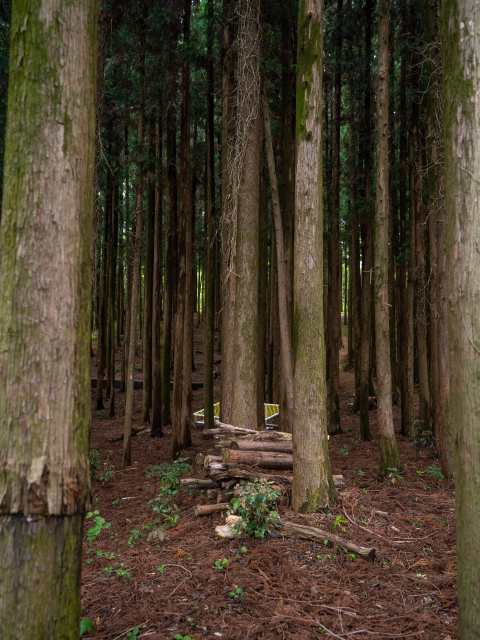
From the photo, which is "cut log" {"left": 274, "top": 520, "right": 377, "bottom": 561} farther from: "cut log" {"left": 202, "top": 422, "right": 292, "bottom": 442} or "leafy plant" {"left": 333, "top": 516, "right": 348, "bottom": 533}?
"cut log" {"left": 202, "top": 422, "right": 292, "bottom": 442}

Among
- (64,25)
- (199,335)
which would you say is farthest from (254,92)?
(199,335)

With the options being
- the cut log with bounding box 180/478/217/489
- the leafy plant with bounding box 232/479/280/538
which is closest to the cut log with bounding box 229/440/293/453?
the cut log with bounding box 180/478/217/489

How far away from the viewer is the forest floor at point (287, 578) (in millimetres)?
3359

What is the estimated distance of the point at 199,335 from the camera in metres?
32.8

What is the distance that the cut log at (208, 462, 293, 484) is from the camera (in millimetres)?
6133

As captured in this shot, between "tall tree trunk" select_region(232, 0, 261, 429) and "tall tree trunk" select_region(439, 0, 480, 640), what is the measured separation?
505 cm

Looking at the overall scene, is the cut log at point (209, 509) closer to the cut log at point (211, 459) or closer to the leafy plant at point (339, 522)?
the cut log at point (211, 459)

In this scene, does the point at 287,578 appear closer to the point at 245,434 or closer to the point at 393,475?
the point at 245,434

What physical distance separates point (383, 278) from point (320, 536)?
487 cm

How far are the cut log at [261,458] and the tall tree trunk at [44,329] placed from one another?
165 inches

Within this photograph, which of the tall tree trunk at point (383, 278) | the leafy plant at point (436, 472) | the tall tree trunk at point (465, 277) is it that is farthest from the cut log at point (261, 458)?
the tall tree trunk at point (465, 277)

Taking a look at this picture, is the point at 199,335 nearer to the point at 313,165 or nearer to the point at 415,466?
the point at 415,466

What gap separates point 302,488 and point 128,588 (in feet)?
7.76

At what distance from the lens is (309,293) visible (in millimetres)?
5645
